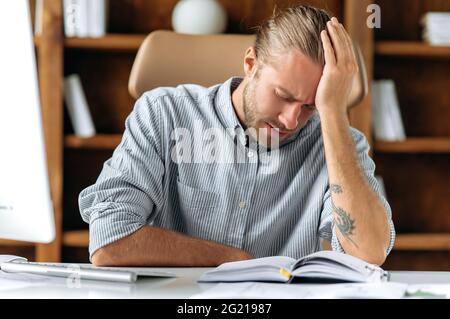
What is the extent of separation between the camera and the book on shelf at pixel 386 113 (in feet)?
9.32

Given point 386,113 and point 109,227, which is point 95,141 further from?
point 109,227

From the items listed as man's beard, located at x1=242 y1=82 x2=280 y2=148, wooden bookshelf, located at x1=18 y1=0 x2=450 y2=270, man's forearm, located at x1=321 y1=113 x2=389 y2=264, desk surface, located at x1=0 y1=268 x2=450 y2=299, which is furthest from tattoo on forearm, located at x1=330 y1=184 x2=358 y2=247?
wooden bookshelf, located at x1=18 y1=0 x2=450 y2=270

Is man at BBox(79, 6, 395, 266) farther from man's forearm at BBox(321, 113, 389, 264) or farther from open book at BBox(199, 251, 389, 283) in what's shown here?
open book at BBox(199, 251, 389, 283)

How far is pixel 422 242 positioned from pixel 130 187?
1603 millimetres

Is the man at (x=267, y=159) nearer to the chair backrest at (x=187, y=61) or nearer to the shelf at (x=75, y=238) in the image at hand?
the chair backrest at (x=187, y=61)

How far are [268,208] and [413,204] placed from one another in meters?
1.46

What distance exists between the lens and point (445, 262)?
296cm

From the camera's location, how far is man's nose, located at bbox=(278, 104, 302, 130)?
1575mm

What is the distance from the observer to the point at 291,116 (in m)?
1.58

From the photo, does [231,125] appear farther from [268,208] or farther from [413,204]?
→ [413,204]

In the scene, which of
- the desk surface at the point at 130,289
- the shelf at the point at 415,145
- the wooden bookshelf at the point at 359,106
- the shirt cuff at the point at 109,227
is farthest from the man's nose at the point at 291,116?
the shelf at the point at 415,145

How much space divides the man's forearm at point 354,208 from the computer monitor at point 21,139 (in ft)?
2.28

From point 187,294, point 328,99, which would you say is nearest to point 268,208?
point 328,99

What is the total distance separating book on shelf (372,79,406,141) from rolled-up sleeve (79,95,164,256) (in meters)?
1.38
